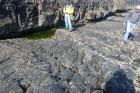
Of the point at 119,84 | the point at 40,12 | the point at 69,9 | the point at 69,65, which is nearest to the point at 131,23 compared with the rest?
the point at 69,9

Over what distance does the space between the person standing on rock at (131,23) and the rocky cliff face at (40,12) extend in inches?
156

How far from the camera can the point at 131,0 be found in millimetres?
29094

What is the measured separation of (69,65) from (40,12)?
228 inches

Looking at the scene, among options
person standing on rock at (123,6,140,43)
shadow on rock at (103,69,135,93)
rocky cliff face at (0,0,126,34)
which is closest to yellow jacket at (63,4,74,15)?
rocky cliff face at (0,0,126,34)

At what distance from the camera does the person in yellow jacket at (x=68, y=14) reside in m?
22.2

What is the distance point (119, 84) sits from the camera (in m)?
17.3

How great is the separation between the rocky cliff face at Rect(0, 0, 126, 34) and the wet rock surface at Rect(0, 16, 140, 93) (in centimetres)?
126

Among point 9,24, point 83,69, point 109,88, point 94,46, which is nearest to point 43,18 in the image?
point 9,24

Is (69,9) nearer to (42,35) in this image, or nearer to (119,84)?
(42,35)

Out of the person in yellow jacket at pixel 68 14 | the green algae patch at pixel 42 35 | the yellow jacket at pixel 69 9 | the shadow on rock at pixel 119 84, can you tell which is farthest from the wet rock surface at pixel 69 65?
the yellow jacket at pixel 69 9

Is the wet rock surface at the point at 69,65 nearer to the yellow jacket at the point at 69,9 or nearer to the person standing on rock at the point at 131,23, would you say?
the person standing on rock at the point at 131,23

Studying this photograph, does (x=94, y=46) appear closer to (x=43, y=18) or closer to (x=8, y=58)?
(x=43, y=18)

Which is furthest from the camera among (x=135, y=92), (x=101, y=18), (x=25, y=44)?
(x=101, y=18)

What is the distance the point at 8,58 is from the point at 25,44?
7.24 ft
